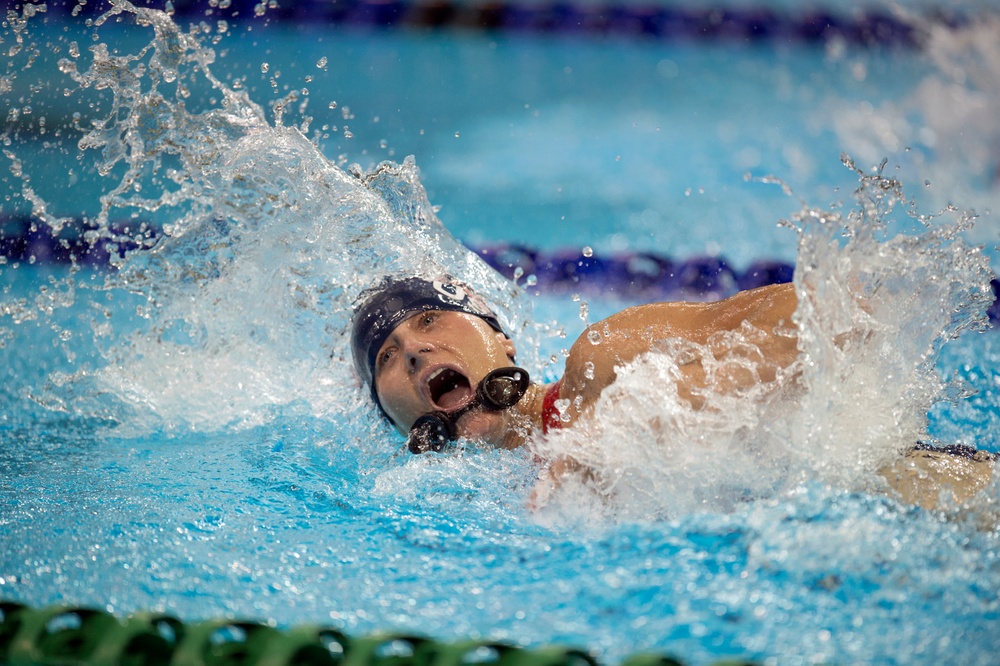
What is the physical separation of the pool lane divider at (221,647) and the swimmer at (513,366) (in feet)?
1.95

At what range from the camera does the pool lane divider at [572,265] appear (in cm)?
361

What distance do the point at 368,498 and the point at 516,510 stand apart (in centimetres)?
34

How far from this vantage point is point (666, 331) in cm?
180

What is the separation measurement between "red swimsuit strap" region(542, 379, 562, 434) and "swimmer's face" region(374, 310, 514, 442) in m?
0.12

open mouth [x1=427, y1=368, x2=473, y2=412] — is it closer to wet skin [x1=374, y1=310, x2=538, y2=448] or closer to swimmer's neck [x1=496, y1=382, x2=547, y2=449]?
wet skin [x1=374, y1=310, x2=538, y2=448]

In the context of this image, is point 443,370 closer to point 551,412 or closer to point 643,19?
point 551,412

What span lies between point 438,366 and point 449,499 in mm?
277

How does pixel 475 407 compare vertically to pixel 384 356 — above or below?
below

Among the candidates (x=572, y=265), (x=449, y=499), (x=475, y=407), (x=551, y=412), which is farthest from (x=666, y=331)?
(x=572, y=265)

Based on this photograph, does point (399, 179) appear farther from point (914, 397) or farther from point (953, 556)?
point (953, 556)

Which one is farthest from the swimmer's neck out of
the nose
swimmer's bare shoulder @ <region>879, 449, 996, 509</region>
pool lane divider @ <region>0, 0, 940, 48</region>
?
pool lane divider @ <region>0, 0, 940, 48</region>

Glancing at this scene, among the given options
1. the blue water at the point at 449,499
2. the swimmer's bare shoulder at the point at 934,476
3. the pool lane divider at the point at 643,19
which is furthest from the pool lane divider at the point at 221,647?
the pool lane divider at the point at 643,19

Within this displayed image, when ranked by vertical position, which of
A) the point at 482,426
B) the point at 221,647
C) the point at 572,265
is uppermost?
the point at 572,265

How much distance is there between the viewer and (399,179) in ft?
8.27
